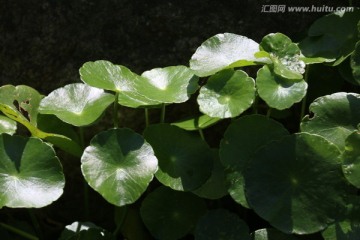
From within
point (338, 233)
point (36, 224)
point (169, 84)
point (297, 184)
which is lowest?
point (36, 224)

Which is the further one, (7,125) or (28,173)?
(7,125)

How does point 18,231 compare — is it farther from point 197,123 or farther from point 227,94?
point 227,94

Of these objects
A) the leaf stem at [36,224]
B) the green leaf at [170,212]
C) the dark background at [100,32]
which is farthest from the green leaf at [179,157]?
the leaf stem at [36,224]

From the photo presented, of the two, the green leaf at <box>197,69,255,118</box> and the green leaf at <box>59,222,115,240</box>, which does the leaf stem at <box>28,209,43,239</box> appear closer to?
the green leaf at <box>59,222,115,240</box>

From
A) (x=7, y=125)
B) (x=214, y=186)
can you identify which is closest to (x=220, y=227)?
(x=214, y=186)

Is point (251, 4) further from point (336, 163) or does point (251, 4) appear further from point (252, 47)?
point (336, 163)

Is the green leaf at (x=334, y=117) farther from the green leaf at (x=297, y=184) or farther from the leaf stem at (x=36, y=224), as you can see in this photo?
the leaf stem at (x=36, y=224)

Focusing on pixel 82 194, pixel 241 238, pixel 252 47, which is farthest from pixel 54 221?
pixel 252 47
